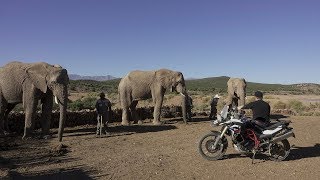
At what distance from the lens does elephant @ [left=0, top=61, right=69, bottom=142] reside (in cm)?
1605

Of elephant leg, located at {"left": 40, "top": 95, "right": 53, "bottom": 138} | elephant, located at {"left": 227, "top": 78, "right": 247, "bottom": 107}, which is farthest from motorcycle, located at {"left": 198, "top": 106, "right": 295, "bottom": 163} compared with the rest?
elephant, located at {"left": 227, "top": 78, "right": 247, "bottom": 107}

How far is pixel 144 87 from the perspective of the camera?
22172mm

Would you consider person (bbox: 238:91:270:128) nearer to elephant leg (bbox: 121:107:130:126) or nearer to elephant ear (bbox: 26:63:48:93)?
elephant ear (bbox: 26:63:48:93)

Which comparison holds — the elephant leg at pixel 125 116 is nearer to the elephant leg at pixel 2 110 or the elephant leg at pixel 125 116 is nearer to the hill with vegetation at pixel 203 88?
the elephant leg at pixel 2 110

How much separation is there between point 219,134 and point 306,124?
35.5ft

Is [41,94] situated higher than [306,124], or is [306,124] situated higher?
[41,94]

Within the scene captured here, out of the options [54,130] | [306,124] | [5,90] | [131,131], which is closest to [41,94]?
[5,90]

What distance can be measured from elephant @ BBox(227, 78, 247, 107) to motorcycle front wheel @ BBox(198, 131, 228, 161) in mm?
11613

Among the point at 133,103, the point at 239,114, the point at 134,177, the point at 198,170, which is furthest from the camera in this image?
the point at 133,103

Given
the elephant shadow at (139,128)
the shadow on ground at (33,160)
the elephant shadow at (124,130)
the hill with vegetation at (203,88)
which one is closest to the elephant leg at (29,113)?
the shadow on ground at (33,160)

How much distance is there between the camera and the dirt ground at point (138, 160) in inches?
397

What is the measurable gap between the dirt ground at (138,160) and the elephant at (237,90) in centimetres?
657

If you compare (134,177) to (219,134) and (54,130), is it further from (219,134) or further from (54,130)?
(54,130)

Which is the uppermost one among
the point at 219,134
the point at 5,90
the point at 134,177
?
the point at 5,90
